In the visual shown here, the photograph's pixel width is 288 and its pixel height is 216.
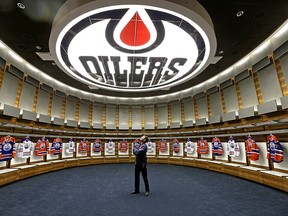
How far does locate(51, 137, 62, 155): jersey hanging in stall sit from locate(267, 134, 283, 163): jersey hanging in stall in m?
10.8

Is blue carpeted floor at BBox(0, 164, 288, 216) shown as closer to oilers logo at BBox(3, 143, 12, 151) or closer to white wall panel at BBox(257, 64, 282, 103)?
oilers logo at BBox(3, 143, 12, 151)

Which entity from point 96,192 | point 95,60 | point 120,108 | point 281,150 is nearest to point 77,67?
point 95,60

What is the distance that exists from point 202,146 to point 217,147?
3.97ft

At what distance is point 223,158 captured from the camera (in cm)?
911

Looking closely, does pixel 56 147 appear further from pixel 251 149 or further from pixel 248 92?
pixel 248 92

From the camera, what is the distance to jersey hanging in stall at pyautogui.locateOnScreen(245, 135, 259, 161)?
679cm

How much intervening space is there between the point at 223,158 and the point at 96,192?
721 cm

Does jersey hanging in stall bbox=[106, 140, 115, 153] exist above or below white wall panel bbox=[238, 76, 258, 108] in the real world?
below

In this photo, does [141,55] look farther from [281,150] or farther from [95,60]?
[281,150]

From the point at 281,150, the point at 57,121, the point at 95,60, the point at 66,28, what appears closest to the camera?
the point at 66,28

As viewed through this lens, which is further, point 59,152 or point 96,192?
point 59,152

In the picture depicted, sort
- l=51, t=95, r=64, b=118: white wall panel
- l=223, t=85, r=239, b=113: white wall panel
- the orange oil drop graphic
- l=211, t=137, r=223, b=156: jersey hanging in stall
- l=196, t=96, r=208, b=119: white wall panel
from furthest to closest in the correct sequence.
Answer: l=196, t=96, r=208, b=119: white wall panel, l=51, t=95, r=64, b=118: white wall panel, l=211, t=137, r=223, b=156: jersey hanging in stall, l=223, t=85, r=239, b=113: white wall panel, the orange oil drop graphic

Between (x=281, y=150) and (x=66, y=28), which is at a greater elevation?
(x=66, y=28)

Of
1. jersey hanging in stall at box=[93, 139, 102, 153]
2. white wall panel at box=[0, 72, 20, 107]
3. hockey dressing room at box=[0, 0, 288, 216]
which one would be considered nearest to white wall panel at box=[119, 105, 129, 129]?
jersey hanging in stall at box=[93, 139, 102, 153]
